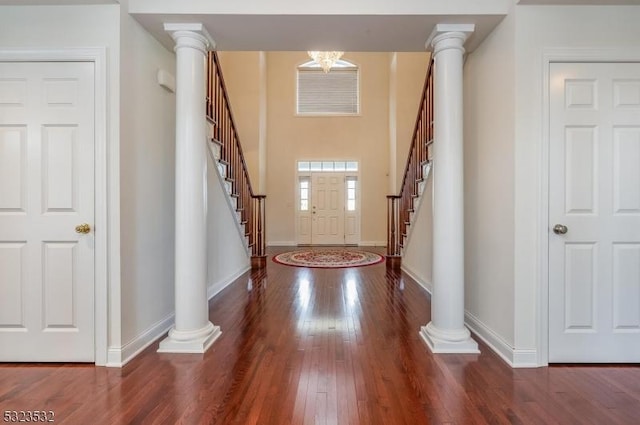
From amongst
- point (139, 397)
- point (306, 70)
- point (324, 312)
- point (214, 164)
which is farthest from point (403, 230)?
point (306, 70)

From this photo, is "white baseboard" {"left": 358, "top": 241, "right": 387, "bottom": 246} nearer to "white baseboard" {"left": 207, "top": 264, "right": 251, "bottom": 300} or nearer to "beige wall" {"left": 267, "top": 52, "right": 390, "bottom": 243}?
"beige wall" {"left": 267, "top": 52, "right": 390, "bottom": 243}

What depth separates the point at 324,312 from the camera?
339cm

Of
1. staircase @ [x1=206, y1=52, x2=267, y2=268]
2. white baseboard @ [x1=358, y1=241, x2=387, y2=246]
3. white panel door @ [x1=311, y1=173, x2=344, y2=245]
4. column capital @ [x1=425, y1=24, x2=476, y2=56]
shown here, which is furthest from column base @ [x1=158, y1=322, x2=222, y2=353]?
white baseboard @ [x1=358, y1=241, x2=387, y2=246]

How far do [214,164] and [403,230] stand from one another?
3.30m

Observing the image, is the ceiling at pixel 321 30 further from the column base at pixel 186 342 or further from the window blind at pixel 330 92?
the window blind at pixel 330 92

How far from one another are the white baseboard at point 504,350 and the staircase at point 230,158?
326cm

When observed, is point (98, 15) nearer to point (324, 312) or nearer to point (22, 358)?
point (22, 358)

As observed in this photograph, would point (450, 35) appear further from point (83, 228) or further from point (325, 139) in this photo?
point (325, 139)

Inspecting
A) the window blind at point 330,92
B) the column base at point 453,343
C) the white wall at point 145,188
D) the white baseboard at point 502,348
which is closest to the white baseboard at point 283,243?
the window blind at point 330,92

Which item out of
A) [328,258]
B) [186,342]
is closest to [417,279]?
[328,258]

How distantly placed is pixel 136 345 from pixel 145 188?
1.19 metres

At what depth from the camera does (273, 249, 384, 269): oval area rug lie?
6.01 m

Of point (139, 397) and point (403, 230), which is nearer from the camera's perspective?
point (139, 397)

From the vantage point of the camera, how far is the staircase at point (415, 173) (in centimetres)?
407
